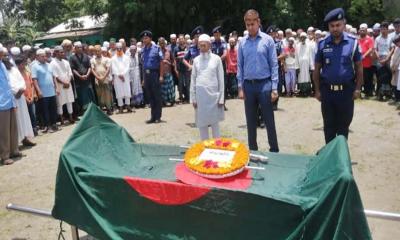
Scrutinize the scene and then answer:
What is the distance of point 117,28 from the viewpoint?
21.0 m

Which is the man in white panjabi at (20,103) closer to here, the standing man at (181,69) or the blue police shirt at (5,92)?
the blue police shirt at (5,92)

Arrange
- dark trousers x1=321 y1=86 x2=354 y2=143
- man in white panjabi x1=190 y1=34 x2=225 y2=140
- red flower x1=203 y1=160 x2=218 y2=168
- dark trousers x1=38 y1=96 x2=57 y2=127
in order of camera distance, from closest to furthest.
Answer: red flower x1=203 y1=160 x2=218 y2=168, dark trousers x1=321 y1=86 x2=354 y2=143, man in white panjabi x1=190 y1=34 x2=225 y2=140, dark trousers x1=38 y1=96 x2=57 y2=127

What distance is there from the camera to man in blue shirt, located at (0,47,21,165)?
21.3 ft

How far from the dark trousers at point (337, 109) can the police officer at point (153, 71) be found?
174 inches

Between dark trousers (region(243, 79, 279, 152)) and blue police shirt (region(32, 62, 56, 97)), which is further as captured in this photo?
blue police shirt (region(32, 62, 56, 97))

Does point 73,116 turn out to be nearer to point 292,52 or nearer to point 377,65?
point 292,52

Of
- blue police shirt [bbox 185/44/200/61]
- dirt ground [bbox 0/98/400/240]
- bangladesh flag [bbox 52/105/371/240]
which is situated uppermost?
blue police shirt [bbox 185/44/200/61]

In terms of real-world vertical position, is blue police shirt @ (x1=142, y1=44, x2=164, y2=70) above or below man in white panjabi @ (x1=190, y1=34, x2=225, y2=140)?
above

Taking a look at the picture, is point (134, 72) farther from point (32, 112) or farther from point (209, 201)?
point (209, 201)

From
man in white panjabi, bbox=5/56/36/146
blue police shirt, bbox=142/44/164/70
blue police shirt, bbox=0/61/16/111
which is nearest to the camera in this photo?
blue police shirt, bbox=0/61/16/111

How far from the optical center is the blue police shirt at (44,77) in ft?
27.4

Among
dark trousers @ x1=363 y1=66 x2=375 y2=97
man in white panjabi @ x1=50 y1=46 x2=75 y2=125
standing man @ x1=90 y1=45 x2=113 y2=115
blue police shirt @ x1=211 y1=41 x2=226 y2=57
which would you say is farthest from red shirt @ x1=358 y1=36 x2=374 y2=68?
man in white panjabi @ x1=50 y1=46 x2=75 y2=125

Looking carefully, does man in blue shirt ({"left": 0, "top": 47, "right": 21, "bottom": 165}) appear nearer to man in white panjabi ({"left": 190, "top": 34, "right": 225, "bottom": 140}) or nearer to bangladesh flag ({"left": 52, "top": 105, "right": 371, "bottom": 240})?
man in white panjabi ({"left": 190, "top": 34, "right": 225, "bottom": 140})

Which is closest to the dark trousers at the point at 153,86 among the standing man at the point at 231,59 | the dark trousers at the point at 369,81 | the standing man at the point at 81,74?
the standing man at the point at 81,74
